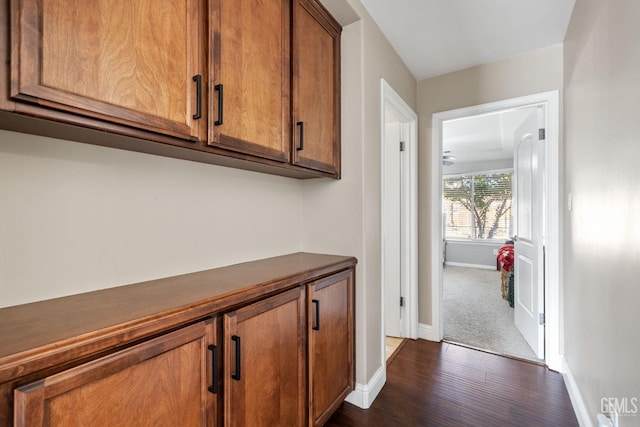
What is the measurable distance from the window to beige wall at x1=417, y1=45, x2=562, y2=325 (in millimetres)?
4428

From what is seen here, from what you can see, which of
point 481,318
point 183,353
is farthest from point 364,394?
point 481,318

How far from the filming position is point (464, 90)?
2.74 metres

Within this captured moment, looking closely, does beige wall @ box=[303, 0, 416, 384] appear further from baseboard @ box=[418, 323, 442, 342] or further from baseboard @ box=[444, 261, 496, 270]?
baseboard @ box=[444, 261, 496, 270]

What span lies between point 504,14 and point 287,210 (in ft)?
6.25

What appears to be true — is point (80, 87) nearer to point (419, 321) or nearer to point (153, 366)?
point (153, 366)

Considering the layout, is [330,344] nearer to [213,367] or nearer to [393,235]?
[213,367]

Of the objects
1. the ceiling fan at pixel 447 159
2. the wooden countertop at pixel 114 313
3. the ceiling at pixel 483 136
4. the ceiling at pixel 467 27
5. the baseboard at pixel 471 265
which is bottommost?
the baseboard at pixel 471 265

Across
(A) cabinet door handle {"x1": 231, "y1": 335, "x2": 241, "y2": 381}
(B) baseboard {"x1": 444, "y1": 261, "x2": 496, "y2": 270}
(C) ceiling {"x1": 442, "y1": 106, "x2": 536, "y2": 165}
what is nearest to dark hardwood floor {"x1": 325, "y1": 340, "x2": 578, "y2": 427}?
(A) cabinet door handle {"x1": 231, "y1": 335, "x2": 241, "y2": 381}

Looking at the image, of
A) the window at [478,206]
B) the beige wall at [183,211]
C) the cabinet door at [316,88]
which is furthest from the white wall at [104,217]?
the window at [478,206]

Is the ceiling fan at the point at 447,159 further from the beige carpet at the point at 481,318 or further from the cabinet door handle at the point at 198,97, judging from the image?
the cabinet door handle at the point at 198,97

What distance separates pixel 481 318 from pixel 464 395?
171 cm

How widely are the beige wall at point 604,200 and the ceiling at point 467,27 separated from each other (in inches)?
→ 7.5

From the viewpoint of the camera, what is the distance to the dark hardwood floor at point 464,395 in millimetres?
1775

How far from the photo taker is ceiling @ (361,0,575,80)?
6.33 ft
